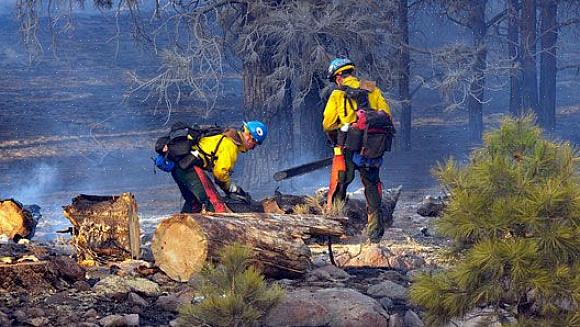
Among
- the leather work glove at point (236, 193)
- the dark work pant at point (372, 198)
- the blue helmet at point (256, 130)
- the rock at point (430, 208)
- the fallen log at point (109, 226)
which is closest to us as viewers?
the fallen log at point (109, 226)

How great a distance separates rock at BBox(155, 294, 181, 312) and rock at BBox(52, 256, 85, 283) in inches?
31.2

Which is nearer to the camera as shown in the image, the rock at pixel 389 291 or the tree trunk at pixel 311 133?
the rock at pixel 389 291

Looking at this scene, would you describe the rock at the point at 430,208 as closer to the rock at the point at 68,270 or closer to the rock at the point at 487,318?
the rock at the point at 68,270

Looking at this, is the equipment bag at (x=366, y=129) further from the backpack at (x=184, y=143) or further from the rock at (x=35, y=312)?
the rock at (x=35, y=312)

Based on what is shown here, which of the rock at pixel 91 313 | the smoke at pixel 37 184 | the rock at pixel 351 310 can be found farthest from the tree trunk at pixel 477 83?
the rock at pixel 91 313

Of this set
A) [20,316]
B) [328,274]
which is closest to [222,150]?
[328,274]

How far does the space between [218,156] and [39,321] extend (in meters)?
3.59

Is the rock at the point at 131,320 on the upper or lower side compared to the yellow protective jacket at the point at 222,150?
lower

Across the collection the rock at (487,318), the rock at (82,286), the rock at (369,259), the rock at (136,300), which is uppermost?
the rock at (487,318)

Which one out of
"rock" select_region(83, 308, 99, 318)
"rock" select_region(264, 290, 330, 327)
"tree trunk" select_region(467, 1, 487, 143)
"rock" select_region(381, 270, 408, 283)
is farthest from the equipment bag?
"tree trunk" select_region(467, 1, 487, 143)

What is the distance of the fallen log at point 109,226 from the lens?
911cm

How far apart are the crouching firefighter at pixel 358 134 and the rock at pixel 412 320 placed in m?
3.72

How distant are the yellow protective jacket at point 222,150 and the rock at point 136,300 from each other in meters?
2.75

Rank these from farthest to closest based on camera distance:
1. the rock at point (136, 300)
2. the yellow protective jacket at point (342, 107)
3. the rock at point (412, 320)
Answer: the yellow protective jacket at point (342, 107)
the rock at point (136, 300)
the rock at point (412, 320)
